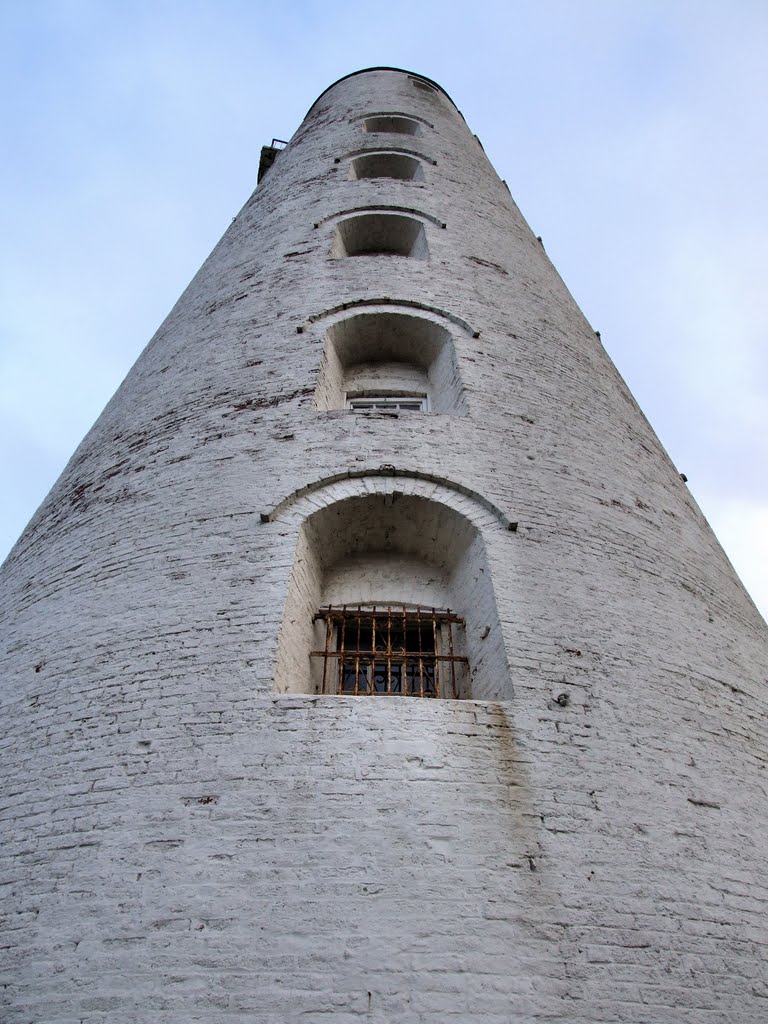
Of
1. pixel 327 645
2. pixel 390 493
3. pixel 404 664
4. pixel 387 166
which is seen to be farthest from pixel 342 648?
pixel 387 166

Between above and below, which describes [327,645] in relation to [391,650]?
above

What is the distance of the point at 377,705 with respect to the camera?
160 inches

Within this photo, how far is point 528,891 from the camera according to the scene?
333cm

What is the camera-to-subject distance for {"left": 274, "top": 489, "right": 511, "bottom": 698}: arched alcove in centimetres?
488

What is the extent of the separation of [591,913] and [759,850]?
1.15 metres

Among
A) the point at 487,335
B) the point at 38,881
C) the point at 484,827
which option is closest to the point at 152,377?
the point at 487,335

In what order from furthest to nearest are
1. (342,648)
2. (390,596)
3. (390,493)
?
(390,596) → (390,493) → (342,648)

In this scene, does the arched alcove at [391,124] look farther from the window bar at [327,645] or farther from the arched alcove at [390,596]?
the window bar at [327,645]

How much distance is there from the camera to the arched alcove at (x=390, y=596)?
16.0 ft

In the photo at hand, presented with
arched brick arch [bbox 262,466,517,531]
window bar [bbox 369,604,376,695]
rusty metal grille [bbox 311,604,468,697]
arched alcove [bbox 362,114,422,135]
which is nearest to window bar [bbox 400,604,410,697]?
rusty metal grille [bbox 311,604,468,697]

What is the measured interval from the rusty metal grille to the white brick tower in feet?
0.10

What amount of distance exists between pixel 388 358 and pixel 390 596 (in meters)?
3.59

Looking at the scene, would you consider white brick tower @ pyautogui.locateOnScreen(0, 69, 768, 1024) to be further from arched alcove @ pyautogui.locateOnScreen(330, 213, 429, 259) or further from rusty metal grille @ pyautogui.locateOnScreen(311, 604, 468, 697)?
arched alcove @ pyautogui.locateOnScreen(330, 213, 429, 259)

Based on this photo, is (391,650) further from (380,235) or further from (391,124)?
(391,124)
